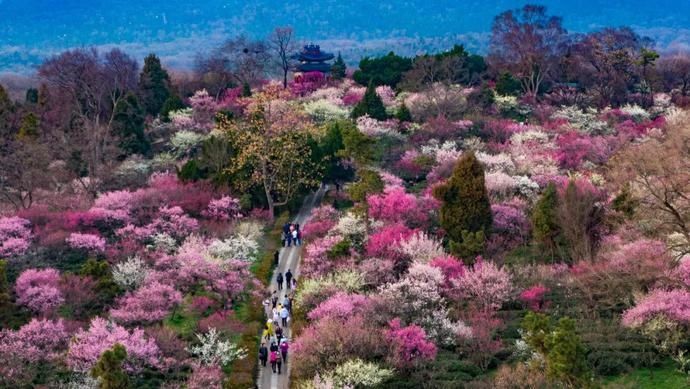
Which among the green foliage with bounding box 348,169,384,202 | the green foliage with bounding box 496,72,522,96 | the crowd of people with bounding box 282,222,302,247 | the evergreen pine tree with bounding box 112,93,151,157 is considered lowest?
the crowd of people with bounding box 282,222,302,247

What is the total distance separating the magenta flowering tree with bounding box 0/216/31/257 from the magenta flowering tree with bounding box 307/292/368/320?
45.9 feet

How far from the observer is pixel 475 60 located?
261 ft

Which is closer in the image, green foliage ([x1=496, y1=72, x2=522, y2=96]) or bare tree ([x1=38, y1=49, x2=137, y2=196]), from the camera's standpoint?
bare tree ([x1=38, y1=49, x2=137, y2=196])

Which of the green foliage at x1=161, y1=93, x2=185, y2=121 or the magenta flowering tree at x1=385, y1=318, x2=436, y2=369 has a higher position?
the green foliage at x1=161, y1=93, x2=185, y2=121

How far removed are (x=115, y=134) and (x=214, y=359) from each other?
3453 cm

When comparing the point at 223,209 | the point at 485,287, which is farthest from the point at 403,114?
the point at 485,287

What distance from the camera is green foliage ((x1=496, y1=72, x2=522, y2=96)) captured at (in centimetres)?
7250

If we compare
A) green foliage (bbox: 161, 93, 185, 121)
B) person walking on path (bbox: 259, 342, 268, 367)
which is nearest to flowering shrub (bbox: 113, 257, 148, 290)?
person walking on path (bbox: 259, 342, 268, 367)

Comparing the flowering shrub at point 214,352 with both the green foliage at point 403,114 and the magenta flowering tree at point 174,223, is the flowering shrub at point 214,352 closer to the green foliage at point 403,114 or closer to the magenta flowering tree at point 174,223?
the magenta flowering tree at point 174,223

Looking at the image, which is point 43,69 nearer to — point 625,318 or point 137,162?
point 137,162

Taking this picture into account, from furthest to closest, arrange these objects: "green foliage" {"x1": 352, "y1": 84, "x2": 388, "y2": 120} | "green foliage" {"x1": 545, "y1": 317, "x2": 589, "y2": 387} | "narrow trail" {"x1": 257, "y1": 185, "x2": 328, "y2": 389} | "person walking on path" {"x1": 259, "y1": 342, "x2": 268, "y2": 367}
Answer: "green foliage" {"x1": 352, "y1": 84, "x2": 388, "y2": 120}
"person walking on path" {"x1": 259, "y1": 342, "x2": 268, "y2": 367}
"narrow trail" {"x1": 257, "y1": 185, "x2": 328, "y2": 389}
"green foliage" {"x1": 545, "y1": 317, "x2": 589, "y2": 387}

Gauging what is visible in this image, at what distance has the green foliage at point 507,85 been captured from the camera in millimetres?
72500

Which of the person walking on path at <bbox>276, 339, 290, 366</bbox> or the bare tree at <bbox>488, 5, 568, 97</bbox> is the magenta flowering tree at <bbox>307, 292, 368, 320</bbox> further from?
the bare tree at <bbox>488, 5, 568, 97</bbox>

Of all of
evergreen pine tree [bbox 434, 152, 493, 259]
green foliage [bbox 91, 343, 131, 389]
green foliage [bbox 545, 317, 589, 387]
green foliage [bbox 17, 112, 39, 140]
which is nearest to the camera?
green foliage [bbox 545, 317, 589, 387]
